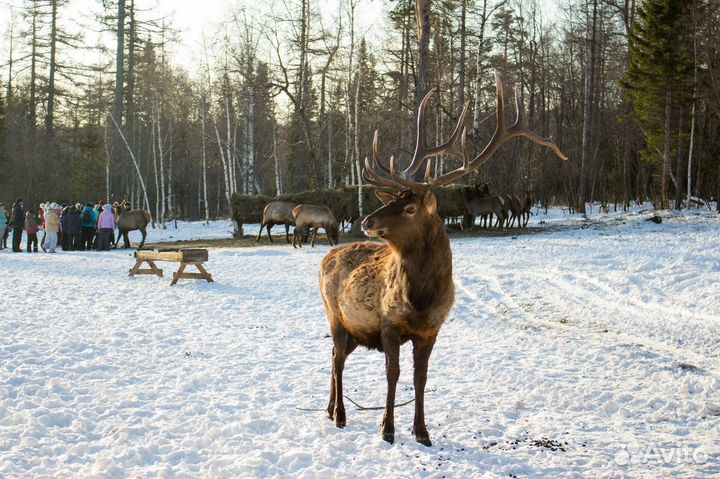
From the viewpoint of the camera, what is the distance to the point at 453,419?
5027 mm

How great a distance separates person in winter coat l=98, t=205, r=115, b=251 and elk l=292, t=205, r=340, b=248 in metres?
6.42

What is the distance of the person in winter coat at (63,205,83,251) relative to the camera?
21172mm

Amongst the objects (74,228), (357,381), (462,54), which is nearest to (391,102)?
(462,54)

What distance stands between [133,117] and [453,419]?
3913cm

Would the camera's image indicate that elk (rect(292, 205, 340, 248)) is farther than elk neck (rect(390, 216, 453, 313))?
Yes

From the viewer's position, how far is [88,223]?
2144 centimetres

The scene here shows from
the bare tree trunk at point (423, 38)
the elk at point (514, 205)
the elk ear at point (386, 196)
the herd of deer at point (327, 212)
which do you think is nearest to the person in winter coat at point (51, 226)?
the herd of deer at point (327, 212)

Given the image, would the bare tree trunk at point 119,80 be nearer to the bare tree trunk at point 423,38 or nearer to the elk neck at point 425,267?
the bare tree trunk at point 423,38

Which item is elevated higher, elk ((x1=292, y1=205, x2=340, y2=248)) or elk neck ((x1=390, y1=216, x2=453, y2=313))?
elk ((x1=292, y1=205, x2=340, y2=248))

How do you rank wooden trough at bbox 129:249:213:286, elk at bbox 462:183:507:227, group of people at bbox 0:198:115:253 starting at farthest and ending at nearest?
elk at bbox 462:183:507:227, group of people at bbox 0:198:115:253, wooden trough at bbox 129:249:213:286

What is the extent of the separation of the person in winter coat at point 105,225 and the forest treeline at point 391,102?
27.5ft

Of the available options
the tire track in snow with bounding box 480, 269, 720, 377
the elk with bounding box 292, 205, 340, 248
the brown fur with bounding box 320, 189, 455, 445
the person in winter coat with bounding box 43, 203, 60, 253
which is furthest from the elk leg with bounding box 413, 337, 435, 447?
the person in winter coat with bounding box 43, 203, 60, 253

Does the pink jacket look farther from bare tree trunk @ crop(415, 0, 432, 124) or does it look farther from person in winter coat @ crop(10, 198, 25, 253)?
bare tree trunk @ crop(415, 0, 432, 124)

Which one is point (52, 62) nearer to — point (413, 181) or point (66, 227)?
point (66, 227)
